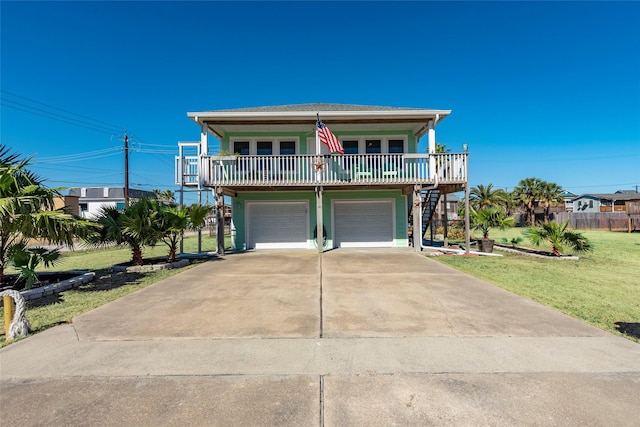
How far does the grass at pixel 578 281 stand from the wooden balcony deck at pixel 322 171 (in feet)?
10.9

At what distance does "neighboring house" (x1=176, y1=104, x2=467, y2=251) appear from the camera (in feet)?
40.6

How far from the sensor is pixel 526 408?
2.53m

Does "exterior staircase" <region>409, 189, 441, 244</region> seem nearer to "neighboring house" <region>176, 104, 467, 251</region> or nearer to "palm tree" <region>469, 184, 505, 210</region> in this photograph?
"neighboring house" <region>176, 104, 467, 251</region>

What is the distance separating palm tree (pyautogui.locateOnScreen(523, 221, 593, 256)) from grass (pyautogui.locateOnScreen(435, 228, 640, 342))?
0.49 meters

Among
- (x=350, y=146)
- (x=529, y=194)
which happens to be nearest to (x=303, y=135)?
(x=350, y=146)

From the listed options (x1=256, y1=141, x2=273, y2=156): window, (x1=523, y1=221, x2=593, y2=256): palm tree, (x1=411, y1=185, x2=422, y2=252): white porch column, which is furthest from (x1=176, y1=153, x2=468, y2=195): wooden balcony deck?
(x1=523, y1=221, x2=593, y2=256): palm tree

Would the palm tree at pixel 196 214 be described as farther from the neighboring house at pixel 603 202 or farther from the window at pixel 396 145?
the neighboring house at pixel 603 202

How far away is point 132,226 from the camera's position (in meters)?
8.93

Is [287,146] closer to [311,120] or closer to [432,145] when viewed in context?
[311,120]

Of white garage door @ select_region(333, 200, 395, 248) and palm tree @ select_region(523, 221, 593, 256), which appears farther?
white garage door @ select_region(333, 200, 395, 248)

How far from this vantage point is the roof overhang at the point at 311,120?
1212cm

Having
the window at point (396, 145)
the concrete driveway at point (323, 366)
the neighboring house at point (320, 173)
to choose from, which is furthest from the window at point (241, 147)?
the concrete driveway at point (323, 366)

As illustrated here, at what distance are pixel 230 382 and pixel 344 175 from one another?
10.6 m

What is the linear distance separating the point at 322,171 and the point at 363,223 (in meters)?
3.40
